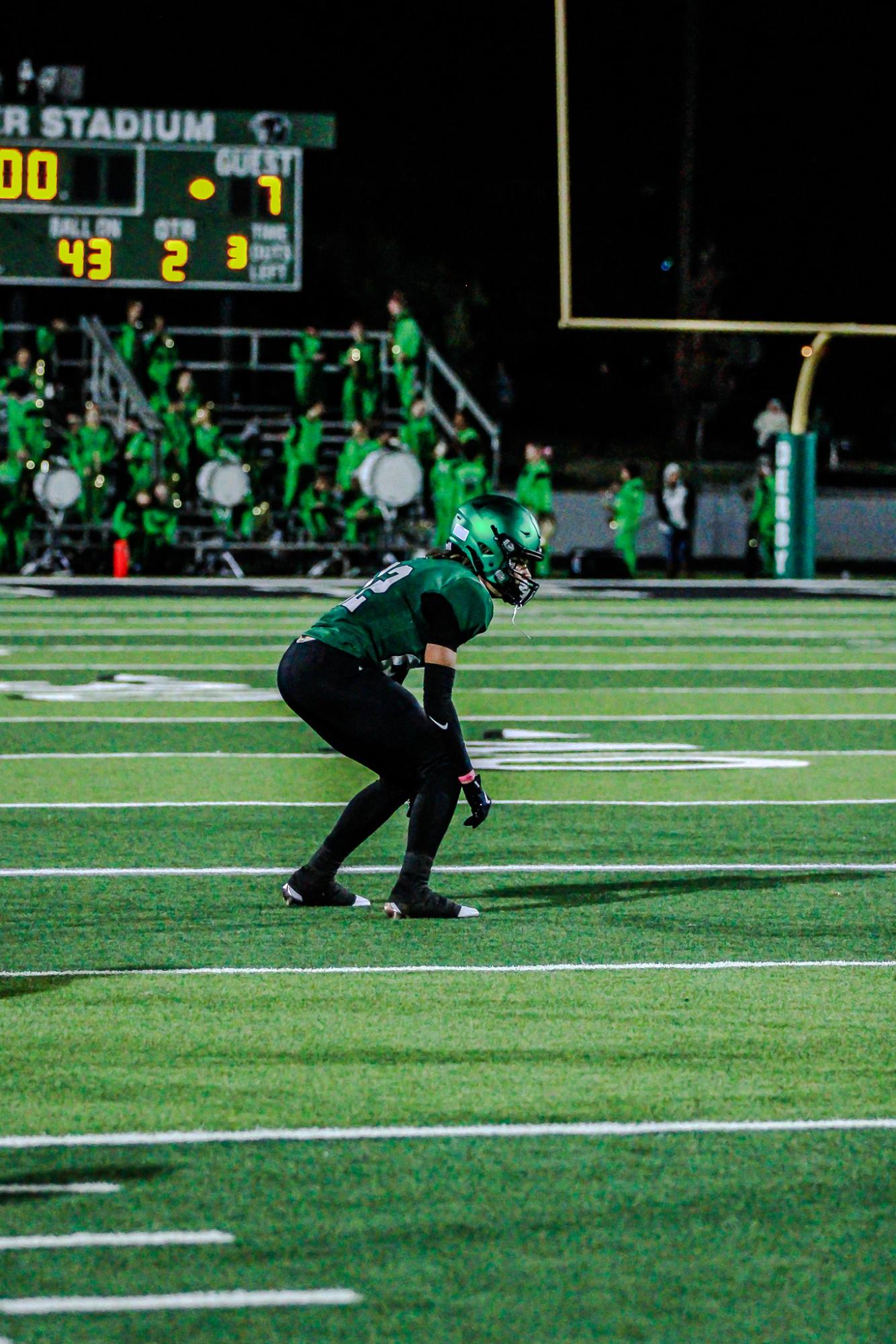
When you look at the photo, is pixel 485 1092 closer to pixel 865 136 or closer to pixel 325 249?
pixel 865 136

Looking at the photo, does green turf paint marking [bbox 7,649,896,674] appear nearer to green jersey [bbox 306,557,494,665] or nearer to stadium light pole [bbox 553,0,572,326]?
stadium light pole [bbox 553,0,572,326]

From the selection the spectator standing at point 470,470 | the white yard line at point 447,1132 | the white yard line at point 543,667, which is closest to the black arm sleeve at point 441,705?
the white yard line at point 447,1132

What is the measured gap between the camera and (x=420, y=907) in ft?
25.4

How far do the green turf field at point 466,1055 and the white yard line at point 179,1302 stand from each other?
14mm

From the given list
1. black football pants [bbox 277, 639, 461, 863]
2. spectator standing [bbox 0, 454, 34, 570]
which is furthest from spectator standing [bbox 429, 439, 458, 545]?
black football pants [bbox 277, 639, 461, 863]

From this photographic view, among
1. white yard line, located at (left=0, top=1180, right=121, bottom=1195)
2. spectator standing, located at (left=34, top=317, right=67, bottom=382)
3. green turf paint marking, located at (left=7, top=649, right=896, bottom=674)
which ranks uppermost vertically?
spectator standing, located at (left=34, top=317, right=67, bottom=382)

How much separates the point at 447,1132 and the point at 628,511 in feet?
85.7

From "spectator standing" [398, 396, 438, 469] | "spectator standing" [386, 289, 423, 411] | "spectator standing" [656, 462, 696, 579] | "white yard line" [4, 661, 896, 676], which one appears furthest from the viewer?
"spectator standing" [386, 289, 423, 411]

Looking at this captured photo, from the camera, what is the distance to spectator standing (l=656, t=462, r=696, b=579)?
102 ft

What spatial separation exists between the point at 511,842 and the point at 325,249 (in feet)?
140

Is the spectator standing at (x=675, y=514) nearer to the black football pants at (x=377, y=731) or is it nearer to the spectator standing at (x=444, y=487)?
the spectator standing at (x=444, y=487)

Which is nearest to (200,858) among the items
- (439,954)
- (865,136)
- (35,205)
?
(439,954)

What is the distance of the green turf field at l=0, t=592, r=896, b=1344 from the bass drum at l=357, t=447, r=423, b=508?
52.8ft

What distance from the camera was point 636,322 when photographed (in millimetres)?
23750
